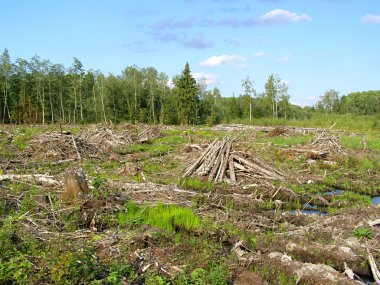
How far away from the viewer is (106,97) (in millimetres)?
62844

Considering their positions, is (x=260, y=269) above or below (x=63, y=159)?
below

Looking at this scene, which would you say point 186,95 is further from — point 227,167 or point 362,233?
point 362,233

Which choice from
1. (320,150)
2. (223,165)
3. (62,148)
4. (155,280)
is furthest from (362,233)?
(62,148)

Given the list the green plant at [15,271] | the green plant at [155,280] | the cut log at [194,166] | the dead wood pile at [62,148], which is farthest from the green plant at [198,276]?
the dead wood pile at [62,148]

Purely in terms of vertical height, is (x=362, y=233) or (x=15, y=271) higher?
(x=15, y=271)

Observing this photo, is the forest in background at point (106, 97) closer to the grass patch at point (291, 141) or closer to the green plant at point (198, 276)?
the grass patch at point (291, 141)

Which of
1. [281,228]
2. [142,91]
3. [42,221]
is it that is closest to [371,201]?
[281,228]

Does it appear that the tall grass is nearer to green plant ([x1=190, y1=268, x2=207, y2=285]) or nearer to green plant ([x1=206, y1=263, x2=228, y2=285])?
green plant ([x1=206, y1=263, x2=228, y2=285])

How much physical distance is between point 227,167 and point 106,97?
53.2 m

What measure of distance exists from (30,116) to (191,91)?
2542 centimetres

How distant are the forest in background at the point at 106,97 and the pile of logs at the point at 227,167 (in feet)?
101

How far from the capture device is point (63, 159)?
51.3ft

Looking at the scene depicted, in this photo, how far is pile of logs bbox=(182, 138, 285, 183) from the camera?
1267 centimetres

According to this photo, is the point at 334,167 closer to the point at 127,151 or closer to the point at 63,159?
the point at 127,151
